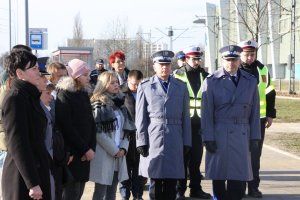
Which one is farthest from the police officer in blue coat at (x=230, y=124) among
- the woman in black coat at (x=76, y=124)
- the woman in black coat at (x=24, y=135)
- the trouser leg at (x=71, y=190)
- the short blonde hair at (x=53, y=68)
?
the woman in black coat at (x=24, y=135)

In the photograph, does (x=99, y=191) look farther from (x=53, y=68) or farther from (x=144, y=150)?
(x=53, y=68)

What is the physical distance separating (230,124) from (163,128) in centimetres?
80

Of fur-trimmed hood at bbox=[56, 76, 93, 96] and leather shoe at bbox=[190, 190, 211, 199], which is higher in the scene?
fur-trimmed hood at bbox=[56, 76, 93, 96]

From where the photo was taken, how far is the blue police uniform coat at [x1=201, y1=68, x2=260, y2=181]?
6.36 metres

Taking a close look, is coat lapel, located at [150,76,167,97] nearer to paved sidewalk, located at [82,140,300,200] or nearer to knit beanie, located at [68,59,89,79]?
knit beanie, located at [68,59,89,79]

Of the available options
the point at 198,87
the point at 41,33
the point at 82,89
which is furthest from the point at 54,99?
the point at 41,33

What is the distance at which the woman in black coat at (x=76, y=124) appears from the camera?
17.9 feet

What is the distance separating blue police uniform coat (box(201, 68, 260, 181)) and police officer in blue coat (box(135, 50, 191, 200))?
12.0 inches

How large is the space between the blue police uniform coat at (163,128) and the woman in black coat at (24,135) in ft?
7.54

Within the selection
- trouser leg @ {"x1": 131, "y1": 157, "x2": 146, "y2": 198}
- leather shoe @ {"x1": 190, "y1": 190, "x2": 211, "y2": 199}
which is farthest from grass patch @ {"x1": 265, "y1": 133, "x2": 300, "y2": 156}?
trouser leg @ {"x1": 131, "y1": 157, "x2": 146, "y2": 198}

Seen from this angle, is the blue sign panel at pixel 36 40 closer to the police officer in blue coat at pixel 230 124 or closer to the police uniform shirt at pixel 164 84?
the police uniform shirt at pixel 164 84

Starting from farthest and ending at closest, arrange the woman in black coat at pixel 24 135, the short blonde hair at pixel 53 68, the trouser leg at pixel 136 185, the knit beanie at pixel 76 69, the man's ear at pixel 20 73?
1. the trouser leg at pixel 136 185
2. the short blonde hair at pixel 53 68
3. the knit beanie at pixel 76 69
4. the man's ear at pixel 20 73
5. the woman in black coat at pixel 24 135

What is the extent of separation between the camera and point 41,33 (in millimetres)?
18500

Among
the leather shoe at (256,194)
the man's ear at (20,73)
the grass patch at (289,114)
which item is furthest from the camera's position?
the grass patch at (289,114)
